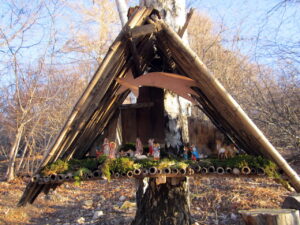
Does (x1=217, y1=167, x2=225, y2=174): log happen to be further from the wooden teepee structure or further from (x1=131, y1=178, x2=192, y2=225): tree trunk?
(x1=131, y1=178, x2=192, y2=225): tree trunk

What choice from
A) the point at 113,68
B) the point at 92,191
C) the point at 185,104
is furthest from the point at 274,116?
the point at 113,68

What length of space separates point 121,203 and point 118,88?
759 centimetres

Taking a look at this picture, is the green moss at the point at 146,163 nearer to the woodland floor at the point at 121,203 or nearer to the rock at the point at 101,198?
the woodland floor at the point at 121,203

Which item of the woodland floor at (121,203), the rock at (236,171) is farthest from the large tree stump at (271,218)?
the woodland floor at (121,203)

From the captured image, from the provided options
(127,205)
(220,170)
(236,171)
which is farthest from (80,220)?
(236,171)

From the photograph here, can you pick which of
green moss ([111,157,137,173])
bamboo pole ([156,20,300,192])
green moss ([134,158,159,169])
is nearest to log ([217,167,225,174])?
bamboo pole ([156,20,300,192])

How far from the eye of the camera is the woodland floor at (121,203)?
880 cm

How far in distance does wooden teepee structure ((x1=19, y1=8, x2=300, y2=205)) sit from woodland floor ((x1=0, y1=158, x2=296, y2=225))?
4.66 m

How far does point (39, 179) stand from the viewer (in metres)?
3.44

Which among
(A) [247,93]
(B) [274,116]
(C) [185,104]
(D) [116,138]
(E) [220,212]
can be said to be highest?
(A) [247,93]

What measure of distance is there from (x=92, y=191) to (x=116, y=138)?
32.4 ft

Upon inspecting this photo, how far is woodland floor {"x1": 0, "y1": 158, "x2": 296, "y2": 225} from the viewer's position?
8.80 metres

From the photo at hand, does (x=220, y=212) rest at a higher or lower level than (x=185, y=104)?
lower

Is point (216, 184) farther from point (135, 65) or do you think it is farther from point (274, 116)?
point (135, 65)
